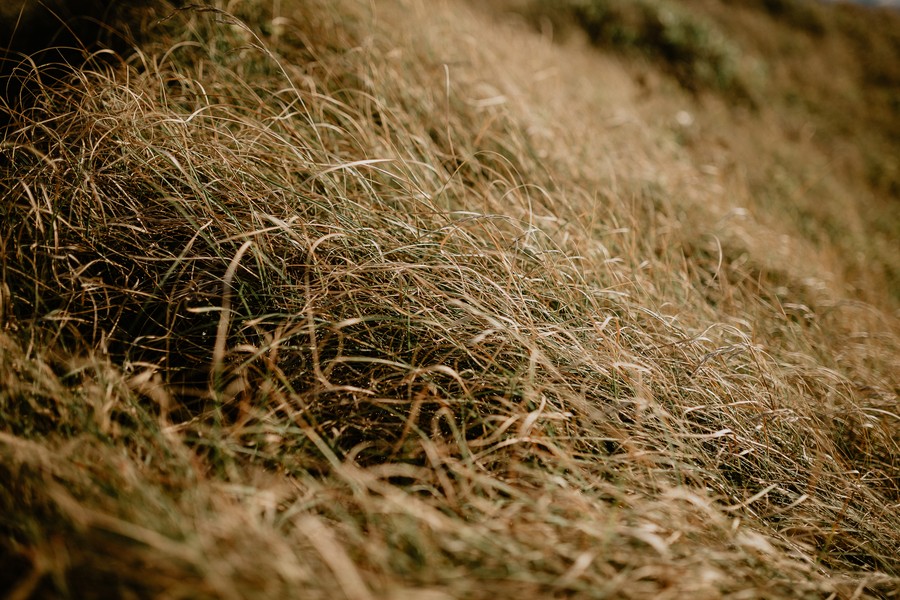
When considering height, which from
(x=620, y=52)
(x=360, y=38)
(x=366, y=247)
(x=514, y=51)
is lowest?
(x=366, y=247)

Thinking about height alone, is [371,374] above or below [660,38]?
below

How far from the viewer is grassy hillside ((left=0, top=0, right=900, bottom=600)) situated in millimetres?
973

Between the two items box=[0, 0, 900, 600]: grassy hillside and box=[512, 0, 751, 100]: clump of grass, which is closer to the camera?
box=[0, 0, 900, 600]: grassy hillside

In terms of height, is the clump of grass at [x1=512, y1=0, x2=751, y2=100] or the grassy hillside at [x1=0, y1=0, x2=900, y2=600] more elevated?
the clump of grass at [x1=512, y1=0, x2=751, y2=100]

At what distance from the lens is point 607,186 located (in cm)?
254

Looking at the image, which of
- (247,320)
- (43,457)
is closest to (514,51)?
(247,320)

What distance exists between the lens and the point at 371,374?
53.0 inches

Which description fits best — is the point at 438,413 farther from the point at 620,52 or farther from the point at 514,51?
the point at 620,52

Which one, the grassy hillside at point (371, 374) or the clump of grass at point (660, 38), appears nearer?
the grassy hillside at point (371, 374)

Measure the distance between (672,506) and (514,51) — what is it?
307 cm

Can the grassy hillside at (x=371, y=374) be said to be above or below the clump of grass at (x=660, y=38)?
below

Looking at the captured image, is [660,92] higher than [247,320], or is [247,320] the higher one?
[660,92]

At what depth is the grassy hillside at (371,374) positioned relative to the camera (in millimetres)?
973

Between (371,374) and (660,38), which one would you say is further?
(660,38)
